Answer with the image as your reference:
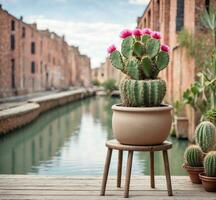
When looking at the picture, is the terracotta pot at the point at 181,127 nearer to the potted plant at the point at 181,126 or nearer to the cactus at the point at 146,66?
the potted plant at the point at 181,126

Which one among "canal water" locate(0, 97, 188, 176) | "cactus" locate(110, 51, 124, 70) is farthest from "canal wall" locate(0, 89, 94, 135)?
"cactus" locate(110, 51, 124, 70)

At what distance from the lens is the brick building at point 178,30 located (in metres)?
16.2

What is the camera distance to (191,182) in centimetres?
532

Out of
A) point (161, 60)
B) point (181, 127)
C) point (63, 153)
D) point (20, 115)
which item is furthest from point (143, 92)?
point (20, 115)

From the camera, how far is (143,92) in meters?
4.70

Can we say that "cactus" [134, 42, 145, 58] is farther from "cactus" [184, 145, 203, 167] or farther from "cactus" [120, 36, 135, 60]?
"cactus" [184, 145, 203, 167]

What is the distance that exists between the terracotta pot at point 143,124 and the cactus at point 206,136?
908 mm

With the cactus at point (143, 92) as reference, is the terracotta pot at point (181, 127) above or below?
below

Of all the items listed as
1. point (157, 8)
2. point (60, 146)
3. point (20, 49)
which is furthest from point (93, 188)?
point (20, 49)

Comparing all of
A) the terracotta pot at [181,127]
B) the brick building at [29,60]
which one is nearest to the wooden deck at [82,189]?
the terracotta pot at [181,127]

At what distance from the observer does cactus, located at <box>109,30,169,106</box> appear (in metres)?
4.71

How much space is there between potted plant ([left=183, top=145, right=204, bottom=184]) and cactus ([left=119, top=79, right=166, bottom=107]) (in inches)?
31.8

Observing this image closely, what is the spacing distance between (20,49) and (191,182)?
117 ft

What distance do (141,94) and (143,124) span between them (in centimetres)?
29
